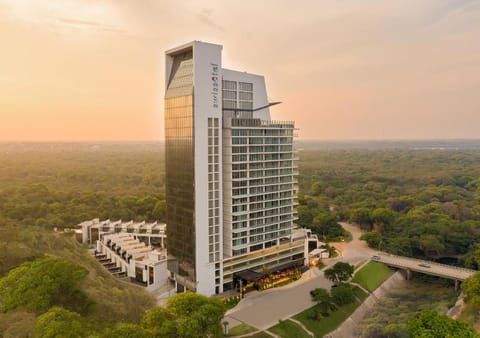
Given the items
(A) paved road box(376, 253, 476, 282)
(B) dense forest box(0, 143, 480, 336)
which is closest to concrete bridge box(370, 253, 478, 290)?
(A) paved road box(376, 253, 476, 282)

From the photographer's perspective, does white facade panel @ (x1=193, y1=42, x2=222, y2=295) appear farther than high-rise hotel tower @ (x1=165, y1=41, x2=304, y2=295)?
No

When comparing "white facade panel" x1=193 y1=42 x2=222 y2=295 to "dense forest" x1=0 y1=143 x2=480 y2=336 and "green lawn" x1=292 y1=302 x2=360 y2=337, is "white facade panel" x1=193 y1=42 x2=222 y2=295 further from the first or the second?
"green lawn" x1=292 y1=302 x2=360 y2=337

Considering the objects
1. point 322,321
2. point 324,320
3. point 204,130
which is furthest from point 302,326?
point 204,130

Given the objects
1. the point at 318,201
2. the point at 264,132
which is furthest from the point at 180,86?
the point at 318,201

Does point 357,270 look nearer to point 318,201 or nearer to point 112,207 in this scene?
point 318,201

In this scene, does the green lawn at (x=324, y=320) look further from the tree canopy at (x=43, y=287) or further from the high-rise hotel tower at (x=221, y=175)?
the tree canopy at (x=43, y=287)
